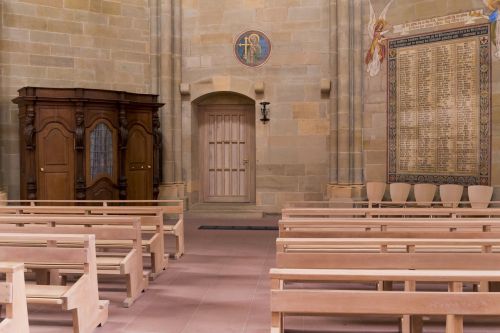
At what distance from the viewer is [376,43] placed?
10656 mm

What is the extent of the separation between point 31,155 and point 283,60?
499 centimetres

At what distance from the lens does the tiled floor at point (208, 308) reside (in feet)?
13.8

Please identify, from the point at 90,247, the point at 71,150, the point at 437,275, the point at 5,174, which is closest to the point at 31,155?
the point at 71,150

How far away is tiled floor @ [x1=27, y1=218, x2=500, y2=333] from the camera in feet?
13.8

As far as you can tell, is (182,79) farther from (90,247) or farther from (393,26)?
(90,247)

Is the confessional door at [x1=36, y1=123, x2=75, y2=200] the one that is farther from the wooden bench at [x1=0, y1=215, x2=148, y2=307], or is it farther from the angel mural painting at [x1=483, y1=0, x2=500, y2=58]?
the angel mural painting at [x1=483, y1=0, x2=500, y2=58]

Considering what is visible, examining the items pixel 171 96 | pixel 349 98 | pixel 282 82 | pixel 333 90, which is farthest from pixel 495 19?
pixel 171 96

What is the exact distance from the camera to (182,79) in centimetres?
1185

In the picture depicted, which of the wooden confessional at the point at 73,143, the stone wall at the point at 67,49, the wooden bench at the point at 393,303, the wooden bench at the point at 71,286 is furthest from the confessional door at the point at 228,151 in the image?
the wooden bench at the point at 393,303

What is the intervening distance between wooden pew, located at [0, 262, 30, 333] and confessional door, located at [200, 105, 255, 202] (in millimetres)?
9118

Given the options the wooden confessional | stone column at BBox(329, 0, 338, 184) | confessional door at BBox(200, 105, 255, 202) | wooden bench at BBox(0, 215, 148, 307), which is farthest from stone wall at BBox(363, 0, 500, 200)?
wooden bench at BBox(0, 215, 148, 307)

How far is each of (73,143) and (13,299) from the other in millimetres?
6868

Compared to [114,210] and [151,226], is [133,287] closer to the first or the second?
[151,226]

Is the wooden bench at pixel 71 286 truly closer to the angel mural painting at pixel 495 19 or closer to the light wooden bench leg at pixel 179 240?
the light wooden bench leg at pixel 179 240
